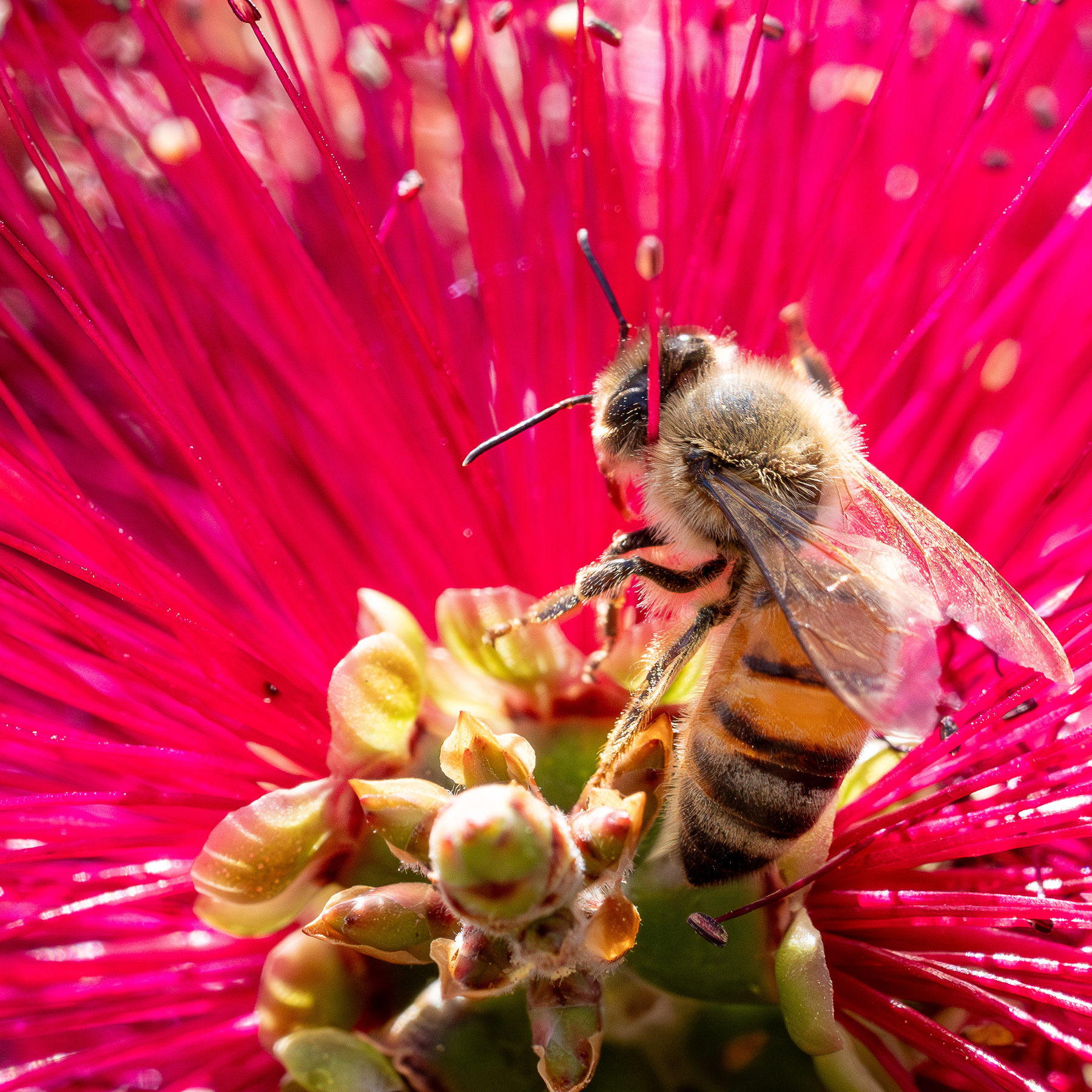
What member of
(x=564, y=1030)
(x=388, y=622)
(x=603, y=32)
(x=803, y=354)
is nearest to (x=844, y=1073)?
(x=564, y=1030)

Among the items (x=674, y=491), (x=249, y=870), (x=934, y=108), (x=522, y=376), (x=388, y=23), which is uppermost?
(x=388, y=23)

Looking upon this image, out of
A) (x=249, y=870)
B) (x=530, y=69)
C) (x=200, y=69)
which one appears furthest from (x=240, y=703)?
(x=200, y=69)

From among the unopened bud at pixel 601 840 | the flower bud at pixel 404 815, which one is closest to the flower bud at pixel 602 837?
the unopened bud at pixel 601 840

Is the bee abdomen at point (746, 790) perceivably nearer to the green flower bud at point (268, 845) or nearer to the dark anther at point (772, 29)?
the green flower bud at point (268, 845)

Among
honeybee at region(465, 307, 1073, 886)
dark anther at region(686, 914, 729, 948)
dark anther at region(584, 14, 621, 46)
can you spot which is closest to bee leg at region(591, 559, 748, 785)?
honeybee at region(465, 307, 1073, 886)

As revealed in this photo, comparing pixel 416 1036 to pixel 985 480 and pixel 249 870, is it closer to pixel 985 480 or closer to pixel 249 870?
pixel 249 870

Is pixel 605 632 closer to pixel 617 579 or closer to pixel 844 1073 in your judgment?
pixel 617 579
